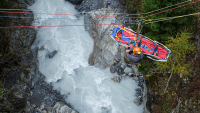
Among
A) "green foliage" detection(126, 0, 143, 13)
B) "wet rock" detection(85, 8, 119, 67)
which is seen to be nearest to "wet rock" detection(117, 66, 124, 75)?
"wet rock" detection(85, 8, 119, 67)

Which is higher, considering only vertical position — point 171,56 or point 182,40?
point 182,40

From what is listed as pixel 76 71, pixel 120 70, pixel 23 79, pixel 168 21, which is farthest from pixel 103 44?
pixel 23 79

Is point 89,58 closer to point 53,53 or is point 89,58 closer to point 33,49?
point 53,53

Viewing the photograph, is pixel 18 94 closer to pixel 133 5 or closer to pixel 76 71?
pixel 76 71

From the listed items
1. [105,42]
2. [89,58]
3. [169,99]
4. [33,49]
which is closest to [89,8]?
[105,42]

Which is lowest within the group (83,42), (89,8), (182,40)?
(83,42)
